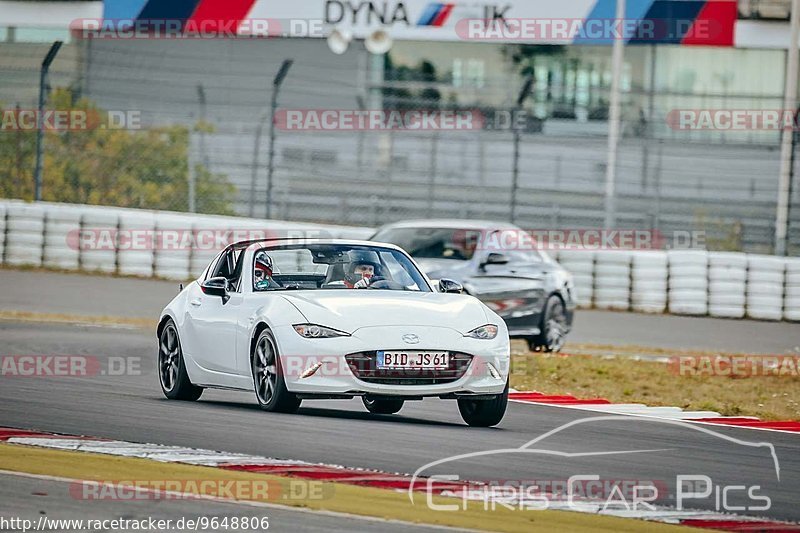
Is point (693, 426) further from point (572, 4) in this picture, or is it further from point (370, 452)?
point (572, 4)

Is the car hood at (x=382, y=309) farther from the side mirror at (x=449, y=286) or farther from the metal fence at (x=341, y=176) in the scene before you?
the metal fence at (x=341, y=176)

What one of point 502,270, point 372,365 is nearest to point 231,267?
point 372,365

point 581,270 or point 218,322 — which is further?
point 581,270

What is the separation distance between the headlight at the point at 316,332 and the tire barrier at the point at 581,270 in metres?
13.2

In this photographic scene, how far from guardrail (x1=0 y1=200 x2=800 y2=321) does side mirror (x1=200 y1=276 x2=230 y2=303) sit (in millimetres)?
11827

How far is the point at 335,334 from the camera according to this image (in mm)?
9766

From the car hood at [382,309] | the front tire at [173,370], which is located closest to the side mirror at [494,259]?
the front tire at [173,370]

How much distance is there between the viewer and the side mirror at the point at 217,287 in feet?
35.6

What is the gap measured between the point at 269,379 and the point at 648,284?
13871mm

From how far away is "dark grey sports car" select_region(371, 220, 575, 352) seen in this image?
16.8 meters

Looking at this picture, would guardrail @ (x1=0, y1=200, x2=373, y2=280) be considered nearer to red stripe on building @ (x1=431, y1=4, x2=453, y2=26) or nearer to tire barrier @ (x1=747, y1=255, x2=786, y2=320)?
tire barrier @ (x1=747, y1=255, x2=786, y2=320)

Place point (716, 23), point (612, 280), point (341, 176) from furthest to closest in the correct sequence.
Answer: point (716, 23) < point (341, 176) < point (612, 280)

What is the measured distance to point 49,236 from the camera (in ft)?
77.3

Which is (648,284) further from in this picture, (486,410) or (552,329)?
(486,410)
